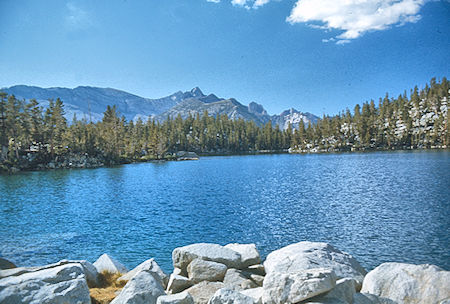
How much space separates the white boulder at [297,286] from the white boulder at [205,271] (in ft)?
13.0

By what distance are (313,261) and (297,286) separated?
335 cm

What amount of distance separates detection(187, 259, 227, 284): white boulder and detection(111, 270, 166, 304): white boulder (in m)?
2.53

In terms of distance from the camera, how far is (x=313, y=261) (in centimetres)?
910

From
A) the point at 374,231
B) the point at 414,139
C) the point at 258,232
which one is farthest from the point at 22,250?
the point at 414,139

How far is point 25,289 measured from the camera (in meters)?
6.85

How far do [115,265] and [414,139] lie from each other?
506 feet

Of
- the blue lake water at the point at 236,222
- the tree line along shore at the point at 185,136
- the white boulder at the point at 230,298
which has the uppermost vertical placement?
the tree line along shore at the point at 185,136

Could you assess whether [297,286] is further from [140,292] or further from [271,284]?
[140,292]

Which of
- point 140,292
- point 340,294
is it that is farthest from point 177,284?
point 340,294

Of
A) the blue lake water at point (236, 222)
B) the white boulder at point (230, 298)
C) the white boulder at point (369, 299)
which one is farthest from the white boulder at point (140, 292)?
the blue lake water at point (236, 222)

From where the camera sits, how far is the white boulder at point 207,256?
1070 centimetres

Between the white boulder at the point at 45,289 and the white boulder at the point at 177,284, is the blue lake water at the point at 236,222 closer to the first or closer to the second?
the white boulder at the point at 177,284

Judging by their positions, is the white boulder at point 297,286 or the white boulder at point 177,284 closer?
the white boulder at point 297,286

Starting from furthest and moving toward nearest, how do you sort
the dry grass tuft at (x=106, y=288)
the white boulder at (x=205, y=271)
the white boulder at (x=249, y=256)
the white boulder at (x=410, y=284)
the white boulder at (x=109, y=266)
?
the white boulder at (x=109, y=266) → the white boulder at (x=249, y=256) → the white boulder at (x=205, y=271) → the dry grass tuft at (x=106, y=288) → the white boulder at (x=410, y=284)
